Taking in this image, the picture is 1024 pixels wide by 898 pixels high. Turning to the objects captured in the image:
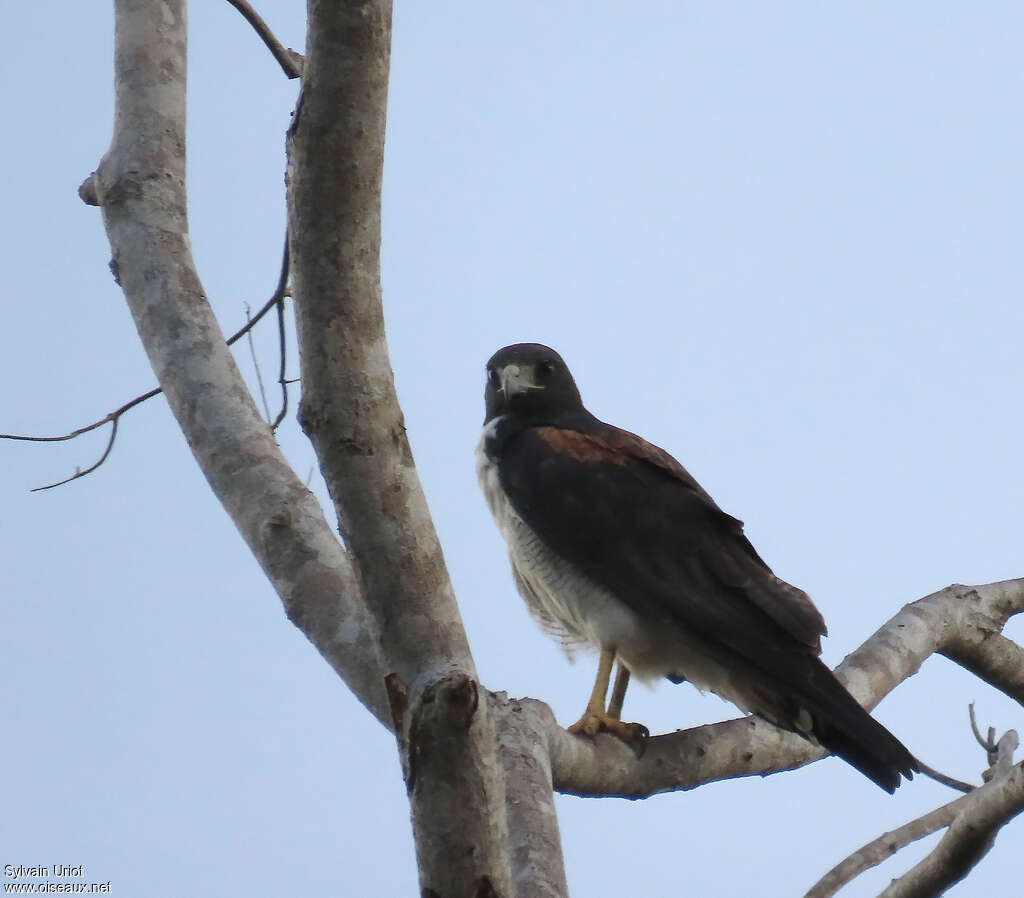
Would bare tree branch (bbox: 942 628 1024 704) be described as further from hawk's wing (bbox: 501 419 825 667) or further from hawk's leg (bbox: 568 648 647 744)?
hawk's leg (bbox: 568 648 647 744)

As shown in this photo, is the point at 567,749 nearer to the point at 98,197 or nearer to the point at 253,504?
the point at 253,504

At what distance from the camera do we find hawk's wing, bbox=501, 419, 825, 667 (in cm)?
409

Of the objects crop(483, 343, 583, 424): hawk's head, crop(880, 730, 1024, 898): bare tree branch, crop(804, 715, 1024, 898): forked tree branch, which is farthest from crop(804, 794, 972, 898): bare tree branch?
crop(483, 343, 583, 424): hawk's head

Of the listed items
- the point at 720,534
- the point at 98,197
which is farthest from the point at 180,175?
the point at 720,534

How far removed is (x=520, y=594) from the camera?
4.95 metres

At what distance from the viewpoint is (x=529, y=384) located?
532cm

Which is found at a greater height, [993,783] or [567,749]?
[567,749]

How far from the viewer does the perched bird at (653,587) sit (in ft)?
12.6

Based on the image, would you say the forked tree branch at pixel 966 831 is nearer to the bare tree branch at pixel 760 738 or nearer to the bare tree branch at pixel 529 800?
the bare tree branch at pixel 760 738

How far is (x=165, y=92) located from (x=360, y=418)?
108 inches

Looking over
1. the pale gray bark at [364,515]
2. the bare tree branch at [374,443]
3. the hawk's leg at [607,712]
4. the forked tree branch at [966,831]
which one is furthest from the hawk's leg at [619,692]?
the bare tree branch at [374,443]

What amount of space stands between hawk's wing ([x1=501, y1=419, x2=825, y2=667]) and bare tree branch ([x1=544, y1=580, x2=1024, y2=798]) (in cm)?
27

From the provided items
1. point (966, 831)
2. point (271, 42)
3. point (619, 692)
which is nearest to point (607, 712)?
point (619, 692)

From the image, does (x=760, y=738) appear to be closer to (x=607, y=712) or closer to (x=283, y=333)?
(x=607, y=712)
